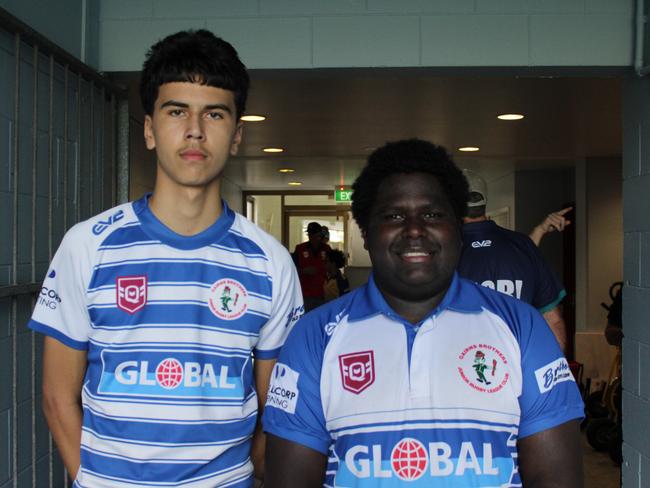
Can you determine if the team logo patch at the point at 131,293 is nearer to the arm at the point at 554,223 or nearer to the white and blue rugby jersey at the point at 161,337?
the white and blue rugby jersey at the point at 161,337

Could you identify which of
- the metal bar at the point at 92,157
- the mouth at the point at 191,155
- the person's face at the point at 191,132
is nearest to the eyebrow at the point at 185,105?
the person's face at the point at 191,132

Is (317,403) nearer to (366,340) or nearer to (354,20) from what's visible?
(366,340)

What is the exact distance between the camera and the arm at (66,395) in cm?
159

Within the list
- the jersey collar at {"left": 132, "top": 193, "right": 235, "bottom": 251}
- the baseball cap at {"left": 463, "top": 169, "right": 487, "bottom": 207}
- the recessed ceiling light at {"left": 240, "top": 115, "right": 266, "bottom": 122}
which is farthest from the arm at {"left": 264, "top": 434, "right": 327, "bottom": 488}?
the recessed ceiling light at {"left": 240, "top": 115, "right": 266, "bottom": 122}

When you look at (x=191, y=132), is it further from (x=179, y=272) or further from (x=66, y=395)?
(x=66, y=395)

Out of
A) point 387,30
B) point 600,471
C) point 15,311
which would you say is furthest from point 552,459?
point 600,471

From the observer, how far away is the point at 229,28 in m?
3.31

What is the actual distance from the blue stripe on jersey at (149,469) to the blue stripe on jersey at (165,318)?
260 mm

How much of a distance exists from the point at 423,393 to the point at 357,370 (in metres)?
0.12

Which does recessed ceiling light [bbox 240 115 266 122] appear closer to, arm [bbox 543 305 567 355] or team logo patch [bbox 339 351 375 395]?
arm [bbox 543 305 567 355]

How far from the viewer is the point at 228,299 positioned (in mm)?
1589

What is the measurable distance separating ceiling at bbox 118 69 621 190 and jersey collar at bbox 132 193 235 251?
1827mm

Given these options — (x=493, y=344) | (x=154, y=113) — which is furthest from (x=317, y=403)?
(x=154, y=113)

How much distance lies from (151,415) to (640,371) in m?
2.37
